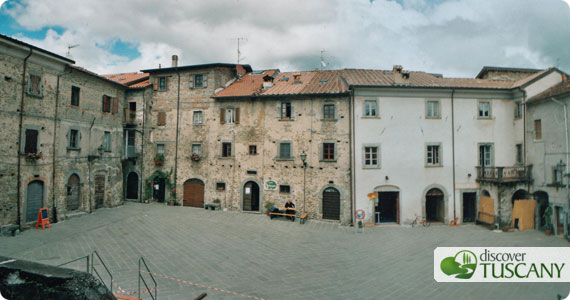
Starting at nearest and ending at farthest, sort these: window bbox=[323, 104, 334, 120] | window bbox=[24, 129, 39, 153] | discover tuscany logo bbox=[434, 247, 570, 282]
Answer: discover tuscany logo bbox=[434, 247, 570, 282], window bbox=[24, 129, 39, 153], window bbox=[323, 104, 334, 120]

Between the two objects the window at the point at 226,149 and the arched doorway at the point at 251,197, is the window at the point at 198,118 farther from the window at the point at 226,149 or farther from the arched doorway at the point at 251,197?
the arched doorway at the point at 251,197

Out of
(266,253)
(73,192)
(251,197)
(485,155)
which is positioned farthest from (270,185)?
(485,155)

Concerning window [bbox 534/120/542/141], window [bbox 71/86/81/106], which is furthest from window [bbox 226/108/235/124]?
window [bbox 534/120/542/141]

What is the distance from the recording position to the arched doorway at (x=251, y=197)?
20.3 meters

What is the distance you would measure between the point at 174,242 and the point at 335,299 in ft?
28.1

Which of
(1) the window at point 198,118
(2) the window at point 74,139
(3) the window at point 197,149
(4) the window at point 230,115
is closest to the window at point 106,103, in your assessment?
(2) the window at point 74,139

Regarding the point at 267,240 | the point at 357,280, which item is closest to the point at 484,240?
the point at 357,280

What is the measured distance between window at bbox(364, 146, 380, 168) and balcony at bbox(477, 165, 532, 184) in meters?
7.24

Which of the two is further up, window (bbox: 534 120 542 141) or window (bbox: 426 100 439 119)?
window (bbox: 426 100 439 119)

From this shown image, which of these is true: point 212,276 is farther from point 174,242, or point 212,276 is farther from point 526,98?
point 526,98

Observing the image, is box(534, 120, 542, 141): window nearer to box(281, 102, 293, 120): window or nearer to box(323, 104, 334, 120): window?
box(323, 104, 334, 120): window

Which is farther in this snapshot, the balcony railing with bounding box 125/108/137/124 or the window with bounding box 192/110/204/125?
the balcony railing with bounding box 125/108/137/124

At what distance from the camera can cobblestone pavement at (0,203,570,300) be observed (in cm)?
877

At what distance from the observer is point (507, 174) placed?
57.3 feet
